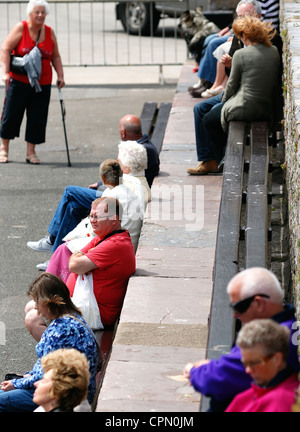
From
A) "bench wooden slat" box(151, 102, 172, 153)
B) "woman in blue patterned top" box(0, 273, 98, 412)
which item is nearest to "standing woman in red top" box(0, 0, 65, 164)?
"bench wooden slat" box(151, 102, 172, 153)

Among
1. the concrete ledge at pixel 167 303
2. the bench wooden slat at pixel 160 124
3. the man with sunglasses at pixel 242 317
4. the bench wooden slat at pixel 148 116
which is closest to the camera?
the man with sunglasses at pixel 242 317

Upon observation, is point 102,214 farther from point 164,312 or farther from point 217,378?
point 217,378

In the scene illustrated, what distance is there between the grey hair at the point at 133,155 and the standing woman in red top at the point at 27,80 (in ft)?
10.1

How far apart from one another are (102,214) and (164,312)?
0.83 m

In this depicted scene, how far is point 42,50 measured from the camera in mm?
10539

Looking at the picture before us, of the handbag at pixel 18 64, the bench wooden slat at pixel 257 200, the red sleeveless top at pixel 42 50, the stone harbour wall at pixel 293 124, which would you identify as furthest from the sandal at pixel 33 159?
the bench wooden slat at pixel 257 200

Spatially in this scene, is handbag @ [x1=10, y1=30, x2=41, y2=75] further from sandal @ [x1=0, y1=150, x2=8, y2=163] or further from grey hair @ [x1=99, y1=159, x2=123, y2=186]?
grey hair @ [x1=99, y1=159, x2=123, y2=186]

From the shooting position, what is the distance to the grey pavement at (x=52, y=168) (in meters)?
6.86

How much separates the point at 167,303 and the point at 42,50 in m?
5.30

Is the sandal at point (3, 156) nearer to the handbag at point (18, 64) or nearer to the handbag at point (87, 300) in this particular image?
the handbag at point (18, 64)

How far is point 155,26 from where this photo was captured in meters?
20.5

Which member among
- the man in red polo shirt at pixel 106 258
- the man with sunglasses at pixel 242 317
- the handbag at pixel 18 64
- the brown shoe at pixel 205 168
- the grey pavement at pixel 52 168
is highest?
the man with sunglasses at pixel 242 317

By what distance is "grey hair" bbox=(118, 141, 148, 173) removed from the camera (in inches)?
311
